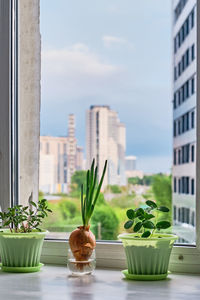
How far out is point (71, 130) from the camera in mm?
1994

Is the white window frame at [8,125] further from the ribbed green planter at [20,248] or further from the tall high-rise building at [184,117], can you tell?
the tall high-rise building at [184,117]

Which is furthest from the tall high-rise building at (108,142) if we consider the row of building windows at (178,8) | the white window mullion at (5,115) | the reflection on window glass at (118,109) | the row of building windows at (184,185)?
the row of building windows at (178,8)

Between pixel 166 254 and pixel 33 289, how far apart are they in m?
0.42

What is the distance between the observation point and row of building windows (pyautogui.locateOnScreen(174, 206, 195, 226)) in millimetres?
1736

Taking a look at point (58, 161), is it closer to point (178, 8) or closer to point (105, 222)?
point (105, 222)

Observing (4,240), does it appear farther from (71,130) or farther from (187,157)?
(187,157)

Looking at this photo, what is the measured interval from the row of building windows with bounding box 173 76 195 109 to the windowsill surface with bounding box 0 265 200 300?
616mm

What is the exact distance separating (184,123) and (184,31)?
13.0 inches

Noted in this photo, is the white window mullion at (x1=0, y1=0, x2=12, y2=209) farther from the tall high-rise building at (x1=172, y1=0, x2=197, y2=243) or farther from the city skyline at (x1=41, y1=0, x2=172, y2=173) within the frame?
the tall high-rise building at (x1=172, y1=0, x2=197, y2=243)

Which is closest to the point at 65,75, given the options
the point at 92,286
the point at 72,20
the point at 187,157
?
the point at 72,20

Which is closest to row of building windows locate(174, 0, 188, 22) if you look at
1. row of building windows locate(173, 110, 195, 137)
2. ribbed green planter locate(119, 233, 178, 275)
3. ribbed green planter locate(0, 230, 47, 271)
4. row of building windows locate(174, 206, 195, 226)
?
row of building windows locate(173, 110, 195, 137)

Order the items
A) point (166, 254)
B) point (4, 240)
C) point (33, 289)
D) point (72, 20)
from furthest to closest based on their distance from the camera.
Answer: point (72, 20) → point (4, 240) → point (166, 254) → point (33, 289)

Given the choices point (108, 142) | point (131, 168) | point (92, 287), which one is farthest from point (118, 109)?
point (92, 287)

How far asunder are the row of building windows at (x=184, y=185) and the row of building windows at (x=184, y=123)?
17 cm
